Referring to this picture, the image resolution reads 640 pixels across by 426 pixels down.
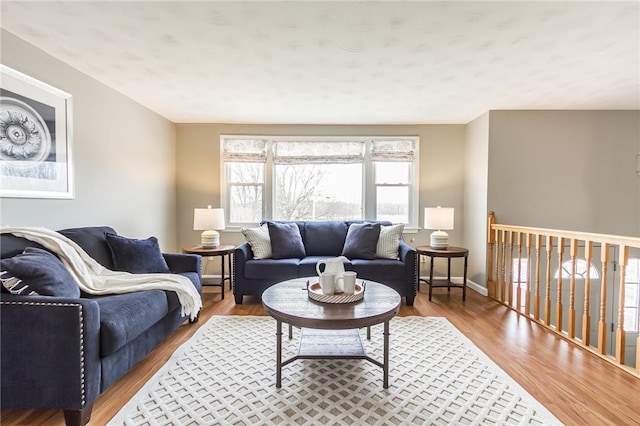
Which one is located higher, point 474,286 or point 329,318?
point 329,318

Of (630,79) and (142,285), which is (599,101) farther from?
(142,285)

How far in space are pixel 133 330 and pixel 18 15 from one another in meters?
2.13

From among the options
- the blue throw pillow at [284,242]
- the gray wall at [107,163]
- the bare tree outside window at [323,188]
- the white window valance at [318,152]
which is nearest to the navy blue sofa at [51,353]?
the gray wall at [107,163]

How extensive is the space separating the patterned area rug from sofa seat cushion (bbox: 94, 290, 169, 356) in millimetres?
340

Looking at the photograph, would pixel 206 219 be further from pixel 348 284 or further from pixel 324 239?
pixel 348 284

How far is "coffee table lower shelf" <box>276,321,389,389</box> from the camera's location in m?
1.80

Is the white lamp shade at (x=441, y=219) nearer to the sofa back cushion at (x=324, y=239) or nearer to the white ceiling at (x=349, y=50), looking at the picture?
the sofa back cushion at (x=324, y=239)

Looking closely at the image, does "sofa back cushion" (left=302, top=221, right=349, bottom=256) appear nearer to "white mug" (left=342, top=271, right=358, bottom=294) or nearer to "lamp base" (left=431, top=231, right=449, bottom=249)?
"lamp base" (left=431, top=231, right=449, bottom=249)

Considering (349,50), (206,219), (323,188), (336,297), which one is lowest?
(336,297)

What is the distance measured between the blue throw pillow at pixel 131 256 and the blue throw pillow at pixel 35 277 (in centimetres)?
70

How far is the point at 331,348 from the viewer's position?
1.99 metres

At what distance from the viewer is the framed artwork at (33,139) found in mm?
2035

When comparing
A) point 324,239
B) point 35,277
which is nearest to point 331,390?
point 35,277

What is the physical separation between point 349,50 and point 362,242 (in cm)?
206
